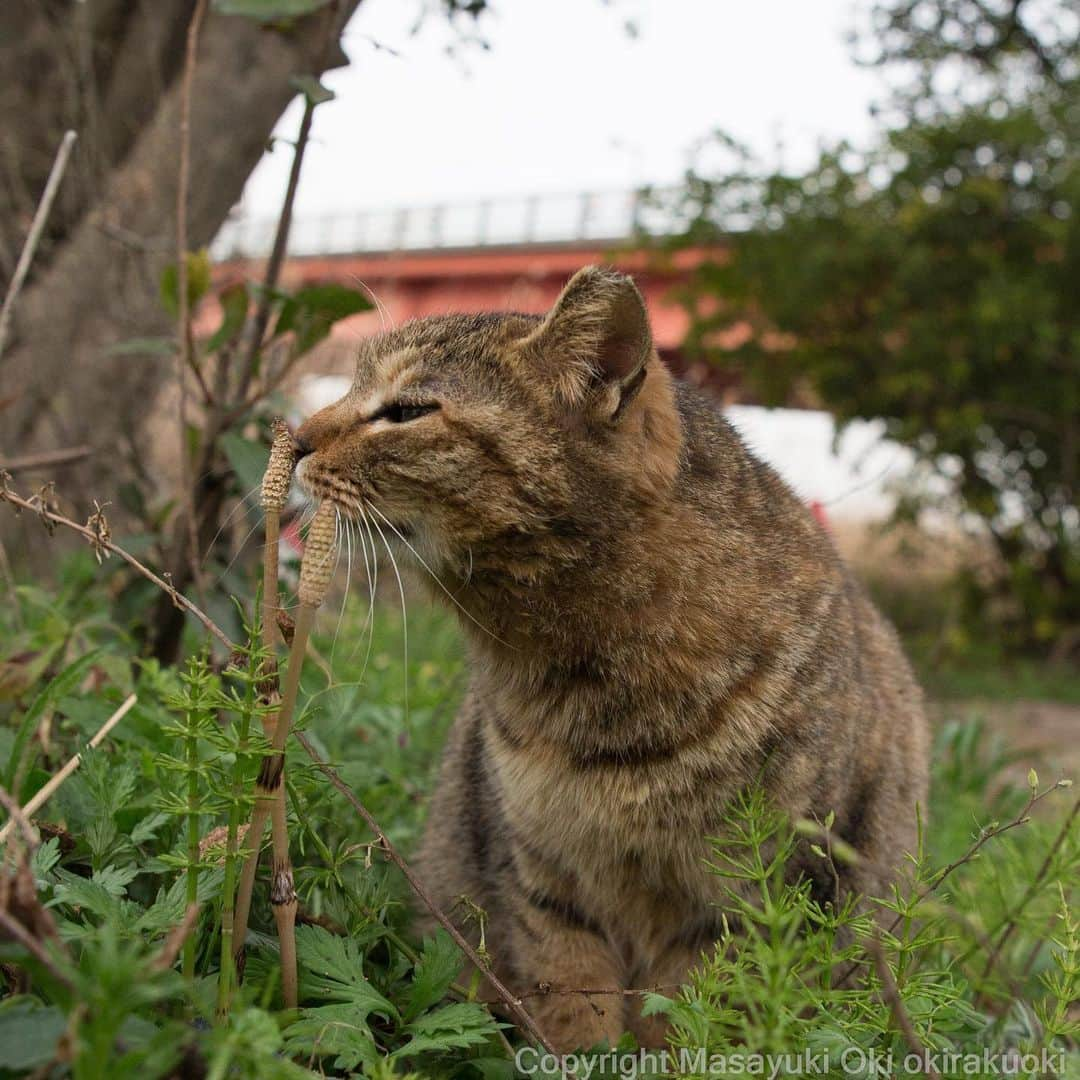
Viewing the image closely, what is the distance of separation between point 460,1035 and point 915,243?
10.8 meters

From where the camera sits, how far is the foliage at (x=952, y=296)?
34.2ft

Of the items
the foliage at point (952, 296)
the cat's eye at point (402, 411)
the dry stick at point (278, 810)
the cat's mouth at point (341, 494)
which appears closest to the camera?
the dry stick at point (278, 810)

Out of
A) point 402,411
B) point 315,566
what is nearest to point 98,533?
point 315,566

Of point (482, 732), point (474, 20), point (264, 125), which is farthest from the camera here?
point (264, 125)

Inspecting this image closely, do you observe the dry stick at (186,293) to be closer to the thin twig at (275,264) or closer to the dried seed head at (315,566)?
the thin twig at (275,264)

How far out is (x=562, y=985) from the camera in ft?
7.06

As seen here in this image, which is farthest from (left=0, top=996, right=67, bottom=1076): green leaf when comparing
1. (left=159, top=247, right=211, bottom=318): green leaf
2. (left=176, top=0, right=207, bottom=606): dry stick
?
(left=159, top=247, right=211, bottom=318): green leaf

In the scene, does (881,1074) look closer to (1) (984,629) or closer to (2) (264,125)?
(2) (264,125)

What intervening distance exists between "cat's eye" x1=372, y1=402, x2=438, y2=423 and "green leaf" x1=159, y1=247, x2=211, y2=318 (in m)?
1.10

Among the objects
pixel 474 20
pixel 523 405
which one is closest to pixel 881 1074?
pixel 523 405

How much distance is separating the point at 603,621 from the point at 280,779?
29.6 inches

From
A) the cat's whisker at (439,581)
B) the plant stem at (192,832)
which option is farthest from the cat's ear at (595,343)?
the plant stem at (192,832)

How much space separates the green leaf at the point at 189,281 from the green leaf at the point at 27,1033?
2.09 meters

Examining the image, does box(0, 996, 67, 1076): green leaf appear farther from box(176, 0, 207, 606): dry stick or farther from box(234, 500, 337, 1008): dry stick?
box(176, 0, 207, 606): dry stick
